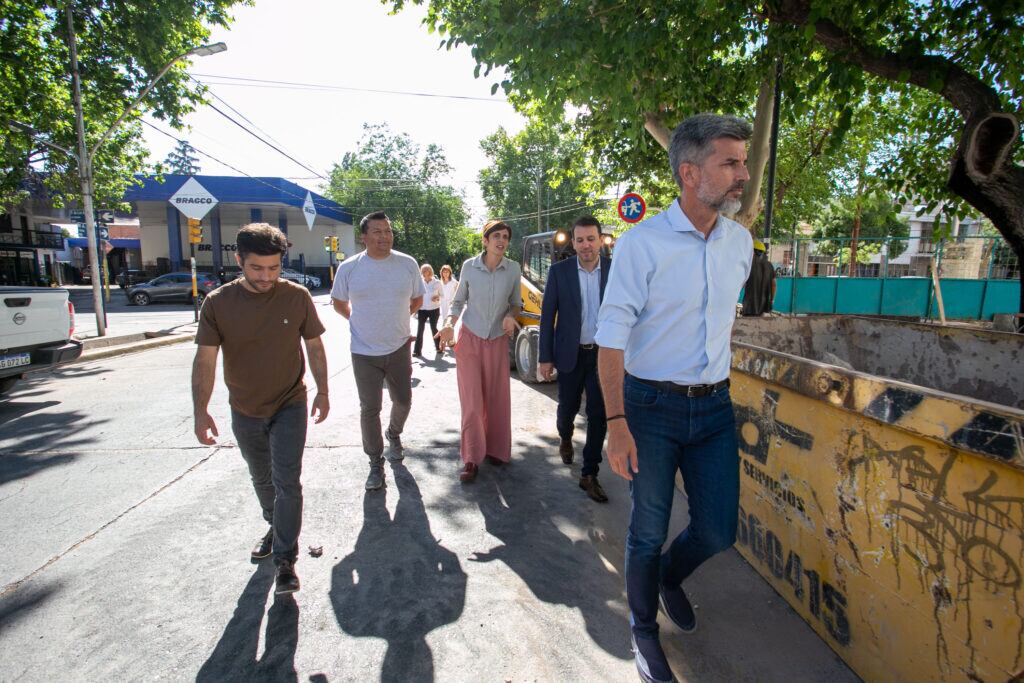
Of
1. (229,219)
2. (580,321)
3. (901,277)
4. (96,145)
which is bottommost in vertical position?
(580,321)

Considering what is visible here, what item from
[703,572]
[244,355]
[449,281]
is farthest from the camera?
[449,281]

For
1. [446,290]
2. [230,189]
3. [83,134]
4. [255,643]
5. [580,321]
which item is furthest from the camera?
[230,189]

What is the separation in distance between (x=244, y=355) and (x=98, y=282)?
12.8 metres

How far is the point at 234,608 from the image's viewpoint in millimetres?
2621

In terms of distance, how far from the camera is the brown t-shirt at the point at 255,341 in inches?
107

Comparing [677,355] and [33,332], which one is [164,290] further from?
[677,355]

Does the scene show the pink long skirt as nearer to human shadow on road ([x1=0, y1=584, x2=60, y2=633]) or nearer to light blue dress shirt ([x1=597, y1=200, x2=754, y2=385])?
light blue dress shirt ([x1=597, y1=200, x2=754, y2=385])

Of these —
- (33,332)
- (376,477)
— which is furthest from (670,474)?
(33,332)

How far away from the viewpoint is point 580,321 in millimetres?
4047

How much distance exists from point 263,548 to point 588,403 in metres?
2.27

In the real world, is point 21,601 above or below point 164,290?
below

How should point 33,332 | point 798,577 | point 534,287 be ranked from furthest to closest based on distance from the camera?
point 534,287, point 33,332, point 798,577

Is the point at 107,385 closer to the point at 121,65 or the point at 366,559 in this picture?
the point at 366,559

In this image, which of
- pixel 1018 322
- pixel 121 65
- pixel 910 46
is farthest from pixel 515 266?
pixel 121 65
